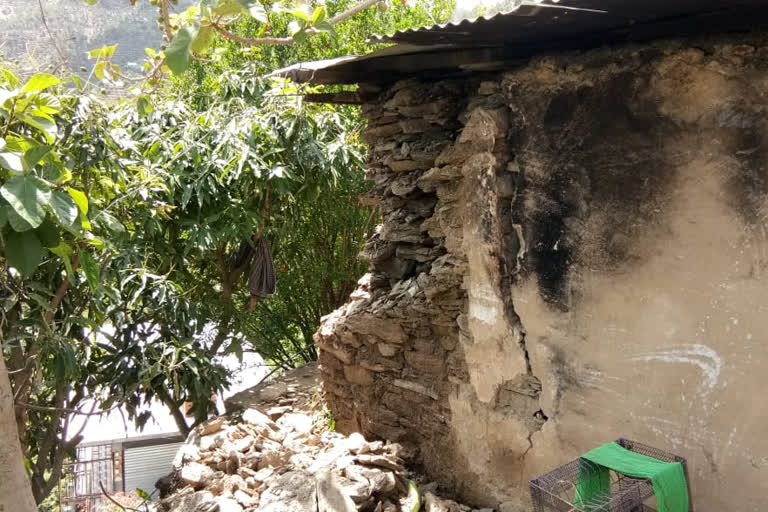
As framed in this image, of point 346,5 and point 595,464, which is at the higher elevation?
point 346,5

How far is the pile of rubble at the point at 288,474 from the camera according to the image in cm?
359

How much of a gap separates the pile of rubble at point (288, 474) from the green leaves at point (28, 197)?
2069 millimetres

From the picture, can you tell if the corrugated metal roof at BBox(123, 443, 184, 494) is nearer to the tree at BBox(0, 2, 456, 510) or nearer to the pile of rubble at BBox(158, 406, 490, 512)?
the tree at BBox(0, 2, 456, 510)

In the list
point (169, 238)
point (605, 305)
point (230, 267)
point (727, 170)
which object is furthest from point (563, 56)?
point (230, 267)

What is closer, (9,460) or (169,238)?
(9,460)

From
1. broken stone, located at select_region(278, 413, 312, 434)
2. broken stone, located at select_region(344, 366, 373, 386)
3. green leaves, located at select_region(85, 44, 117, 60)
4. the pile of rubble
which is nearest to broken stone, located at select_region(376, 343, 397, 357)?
broken stone, located at select_region(344, 366, 373, 386)

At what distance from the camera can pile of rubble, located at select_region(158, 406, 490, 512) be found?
3.59 meters

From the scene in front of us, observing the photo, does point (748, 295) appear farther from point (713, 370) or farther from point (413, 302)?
point (413, 302)

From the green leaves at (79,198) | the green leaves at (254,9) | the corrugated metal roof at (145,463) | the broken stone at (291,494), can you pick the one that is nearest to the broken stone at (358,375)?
the broken stone at (291,494)

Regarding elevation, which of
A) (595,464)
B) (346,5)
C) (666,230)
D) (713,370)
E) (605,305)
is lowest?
(595,464)

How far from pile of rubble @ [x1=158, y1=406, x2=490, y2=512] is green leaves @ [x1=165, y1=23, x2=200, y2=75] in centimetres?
224

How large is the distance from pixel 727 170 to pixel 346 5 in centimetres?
844

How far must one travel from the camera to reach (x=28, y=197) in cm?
203

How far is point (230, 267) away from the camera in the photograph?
23.6 ft
